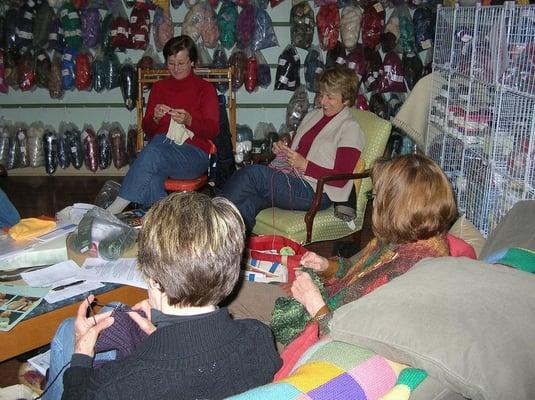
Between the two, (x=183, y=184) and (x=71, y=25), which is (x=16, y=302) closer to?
(x=183, y=184)

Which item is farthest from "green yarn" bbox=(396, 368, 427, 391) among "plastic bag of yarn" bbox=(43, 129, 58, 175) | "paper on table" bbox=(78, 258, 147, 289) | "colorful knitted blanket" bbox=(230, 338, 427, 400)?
"plastic bag of yarn" bbox=(43, 129, 58, 175)

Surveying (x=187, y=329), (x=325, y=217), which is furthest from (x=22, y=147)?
(x=187, y=329)

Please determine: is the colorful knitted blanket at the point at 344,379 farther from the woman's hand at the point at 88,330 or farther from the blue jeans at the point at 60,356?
the blue jeans at the point at 60,356

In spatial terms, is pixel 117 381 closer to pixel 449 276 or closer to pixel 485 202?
pixel 449 276

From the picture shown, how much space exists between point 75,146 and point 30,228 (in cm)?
305

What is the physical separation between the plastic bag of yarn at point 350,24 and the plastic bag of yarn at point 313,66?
285 millimetres

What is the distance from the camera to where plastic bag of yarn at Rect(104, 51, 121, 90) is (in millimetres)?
4914

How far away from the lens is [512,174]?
8.37 ft

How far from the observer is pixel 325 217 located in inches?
117

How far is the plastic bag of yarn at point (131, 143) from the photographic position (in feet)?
16.8

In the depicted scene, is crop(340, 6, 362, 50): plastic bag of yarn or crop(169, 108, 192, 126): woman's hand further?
crop(340, 6, 362, 50): plastic bag of yarn

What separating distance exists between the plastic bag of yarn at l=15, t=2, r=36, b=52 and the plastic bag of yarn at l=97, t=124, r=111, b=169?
0.97m

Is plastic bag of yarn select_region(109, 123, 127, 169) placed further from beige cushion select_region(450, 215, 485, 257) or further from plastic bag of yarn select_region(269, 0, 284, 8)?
beige cushion select_region(450, 215, 485, 257)

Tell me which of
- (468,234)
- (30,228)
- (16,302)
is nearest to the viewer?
(16,302)
